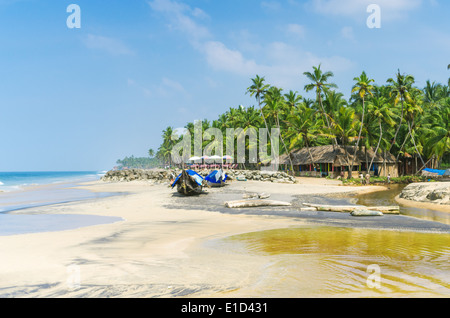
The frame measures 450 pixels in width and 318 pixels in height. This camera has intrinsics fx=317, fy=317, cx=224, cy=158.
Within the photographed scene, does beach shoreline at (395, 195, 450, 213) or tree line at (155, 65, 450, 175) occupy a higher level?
tree line at (155, 65, 450, 175)

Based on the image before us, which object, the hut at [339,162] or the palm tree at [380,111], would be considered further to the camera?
the hut at [339,162]

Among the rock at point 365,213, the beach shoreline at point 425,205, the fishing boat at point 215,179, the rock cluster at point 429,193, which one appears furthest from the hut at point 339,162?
the rock at point 365,213

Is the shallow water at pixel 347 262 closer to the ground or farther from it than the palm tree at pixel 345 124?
closer to the ground

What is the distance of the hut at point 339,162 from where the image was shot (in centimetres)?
4581

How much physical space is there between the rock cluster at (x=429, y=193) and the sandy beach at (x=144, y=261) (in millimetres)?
7688

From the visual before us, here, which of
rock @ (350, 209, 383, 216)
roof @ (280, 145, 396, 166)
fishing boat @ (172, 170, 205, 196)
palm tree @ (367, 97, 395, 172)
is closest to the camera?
rock @ (350, 209, 383, 216)

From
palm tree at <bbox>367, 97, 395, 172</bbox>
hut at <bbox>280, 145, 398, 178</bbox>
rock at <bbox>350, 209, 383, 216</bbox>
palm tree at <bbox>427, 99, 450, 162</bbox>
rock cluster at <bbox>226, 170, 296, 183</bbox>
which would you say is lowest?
rock at <bbox>350, 209, 383, 216</bbox>

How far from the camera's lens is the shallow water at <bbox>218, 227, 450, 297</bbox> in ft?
18.8

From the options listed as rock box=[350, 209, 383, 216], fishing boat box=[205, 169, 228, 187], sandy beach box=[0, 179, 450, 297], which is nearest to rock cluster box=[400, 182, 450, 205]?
rock box=[350, 209, 383, 216]

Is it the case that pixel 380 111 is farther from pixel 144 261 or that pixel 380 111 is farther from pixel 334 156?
pixel 144 261

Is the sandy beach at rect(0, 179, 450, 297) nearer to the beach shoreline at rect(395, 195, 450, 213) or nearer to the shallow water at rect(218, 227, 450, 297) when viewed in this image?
the shallow water at rect(218, 227, 450, 297)

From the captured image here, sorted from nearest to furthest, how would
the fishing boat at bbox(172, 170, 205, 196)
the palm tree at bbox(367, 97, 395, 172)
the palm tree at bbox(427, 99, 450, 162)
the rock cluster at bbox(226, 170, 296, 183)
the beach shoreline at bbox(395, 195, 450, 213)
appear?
1. the beach shoreline at bbox(395, 195, 450, 213)
2. the fishing boat at bbox(172, 170, 205, 196)
3. the rock cluster at bbox(226, 170, 296, 183)
4. the palm tree at bbox(367, 97, 395, 172)
5. the palm tree at bbox(427, 99, 450, 162)

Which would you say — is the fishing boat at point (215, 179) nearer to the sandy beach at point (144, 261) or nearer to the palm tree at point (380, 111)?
the sandy beach at point (144, 261)

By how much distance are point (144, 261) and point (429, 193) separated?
65.4 feet
